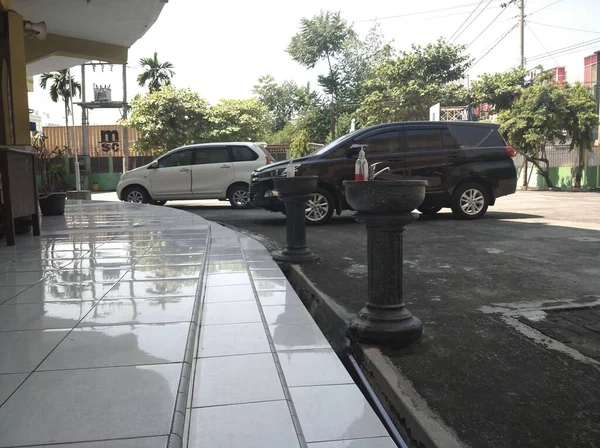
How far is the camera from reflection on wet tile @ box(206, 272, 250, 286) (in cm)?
411

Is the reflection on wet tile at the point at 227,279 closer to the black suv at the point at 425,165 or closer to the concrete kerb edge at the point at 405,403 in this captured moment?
the concrete kerb edge at the point at 405,403

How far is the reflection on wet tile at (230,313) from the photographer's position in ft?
10.3

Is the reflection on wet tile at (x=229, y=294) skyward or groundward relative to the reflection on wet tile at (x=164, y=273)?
groundward

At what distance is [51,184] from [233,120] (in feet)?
57.9

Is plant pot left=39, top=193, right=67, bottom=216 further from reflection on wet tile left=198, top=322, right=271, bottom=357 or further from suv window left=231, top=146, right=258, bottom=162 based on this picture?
reflection on wet tile left=198, top=322, right=271, bottom=357

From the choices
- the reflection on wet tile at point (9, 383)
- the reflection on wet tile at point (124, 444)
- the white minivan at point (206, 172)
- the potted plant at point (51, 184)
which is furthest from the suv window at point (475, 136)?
the reflection on wet tile at point (124, 444)

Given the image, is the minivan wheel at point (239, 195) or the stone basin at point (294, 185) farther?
the minivan wheel at point (239, 195)

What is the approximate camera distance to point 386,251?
302 centimetres

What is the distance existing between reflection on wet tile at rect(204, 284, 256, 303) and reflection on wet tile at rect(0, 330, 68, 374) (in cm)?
113

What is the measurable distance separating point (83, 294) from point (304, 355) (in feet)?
5.80

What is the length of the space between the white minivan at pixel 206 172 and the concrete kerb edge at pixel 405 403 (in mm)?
9208

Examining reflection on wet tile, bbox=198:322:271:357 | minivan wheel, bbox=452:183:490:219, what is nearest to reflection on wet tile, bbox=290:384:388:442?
reflection on wet tile, bbox=198:322:271:357

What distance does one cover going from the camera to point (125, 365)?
233 centimetres

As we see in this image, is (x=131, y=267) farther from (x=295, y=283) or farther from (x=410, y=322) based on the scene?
(x=410, y=322)
